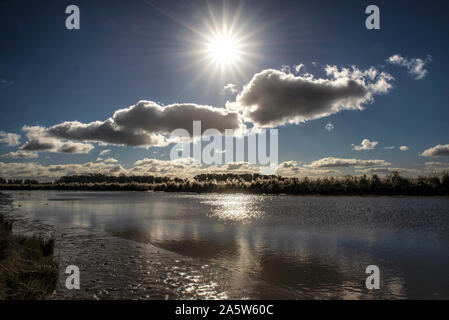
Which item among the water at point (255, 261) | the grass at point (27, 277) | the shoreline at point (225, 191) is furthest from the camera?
the shoreline at point (225, 191)

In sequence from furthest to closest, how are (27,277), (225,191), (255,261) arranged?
(225,191) < (255,261) < (27,277)

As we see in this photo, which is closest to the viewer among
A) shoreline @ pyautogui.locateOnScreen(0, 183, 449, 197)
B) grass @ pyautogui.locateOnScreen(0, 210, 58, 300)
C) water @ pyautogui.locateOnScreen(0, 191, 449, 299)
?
grass @ pyautogui.locateOnScreen(0, 210, 58, 300)

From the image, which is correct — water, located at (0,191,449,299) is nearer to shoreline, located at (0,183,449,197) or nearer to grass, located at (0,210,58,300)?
grass, located at (0,210,58,300)

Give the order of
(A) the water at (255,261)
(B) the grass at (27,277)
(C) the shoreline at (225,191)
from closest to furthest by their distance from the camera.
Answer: (B) the grass at (27,277)
(A) the water at (255,261)
(C) the shoreline at (225,191)

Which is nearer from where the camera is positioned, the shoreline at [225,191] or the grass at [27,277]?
the grass at [27,277]

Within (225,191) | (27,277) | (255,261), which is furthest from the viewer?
(225,191)

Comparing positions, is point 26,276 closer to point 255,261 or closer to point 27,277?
point 27,277

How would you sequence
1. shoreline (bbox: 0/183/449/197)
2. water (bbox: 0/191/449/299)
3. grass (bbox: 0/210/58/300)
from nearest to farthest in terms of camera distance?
grass (bbox: 0/210/58/300) < water (bbox: 0/191/449/299) < shoreline (bbox: 0/183/449/197)

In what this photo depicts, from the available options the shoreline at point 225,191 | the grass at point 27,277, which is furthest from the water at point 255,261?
the shoreline at point 225,191

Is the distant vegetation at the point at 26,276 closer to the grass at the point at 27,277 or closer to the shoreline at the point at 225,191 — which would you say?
the grass at the point at 27,277

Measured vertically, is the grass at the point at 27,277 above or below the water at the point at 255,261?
above

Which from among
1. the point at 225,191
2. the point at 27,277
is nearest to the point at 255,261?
the point at 27,277

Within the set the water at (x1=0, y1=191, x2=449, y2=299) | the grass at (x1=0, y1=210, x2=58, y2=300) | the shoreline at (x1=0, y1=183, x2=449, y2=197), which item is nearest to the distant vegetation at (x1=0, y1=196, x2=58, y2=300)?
the grass at (x1=0, y1=210, x2=58, y2=300)
